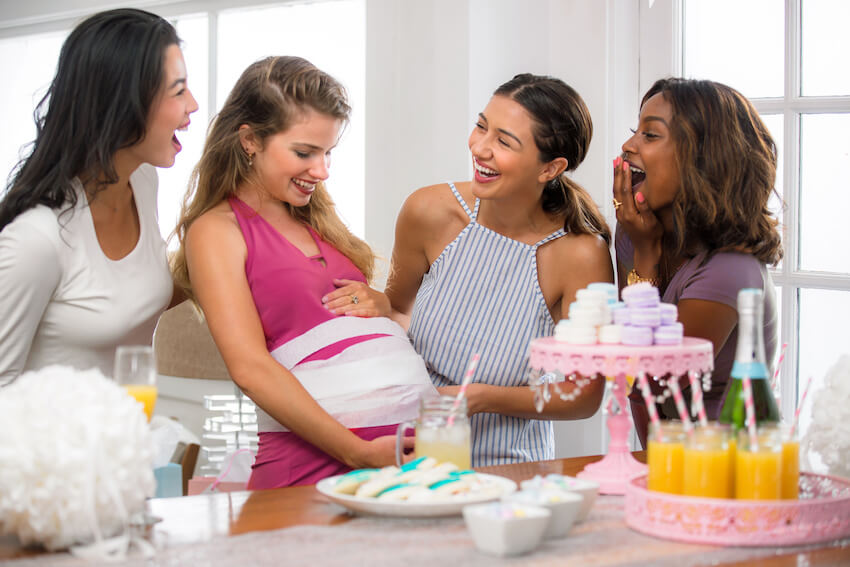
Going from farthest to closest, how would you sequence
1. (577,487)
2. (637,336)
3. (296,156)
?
(296,156) → (637,336) → (577,487)

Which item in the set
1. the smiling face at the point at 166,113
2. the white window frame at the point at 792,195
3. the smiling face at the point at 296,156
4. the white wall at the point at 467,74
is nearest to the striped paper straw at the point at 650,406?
the smiling face at the point at 296,156

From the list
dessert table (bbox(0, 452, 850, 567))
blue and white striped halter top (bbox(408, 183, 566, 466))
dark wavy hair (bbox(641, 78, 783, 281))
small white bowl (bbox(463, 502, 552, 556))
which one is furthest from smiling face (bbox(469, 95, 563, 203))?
small white bowl (bbox(463, 502, 552, 556))

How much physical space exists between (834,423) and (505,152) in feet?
2.91

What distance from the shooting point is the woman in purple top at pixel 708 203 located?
175 centimetres

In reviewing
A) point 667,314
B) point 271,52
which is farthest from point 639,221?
point 271,52

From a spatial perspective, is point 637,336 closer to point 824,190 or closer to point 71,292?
point 71,292

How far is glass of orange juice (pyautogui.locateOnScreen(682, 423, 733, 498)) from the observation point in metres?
1.21

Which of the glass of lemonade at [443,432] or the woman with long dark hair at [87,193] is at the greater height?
the woman with long dark hair at [87,193]

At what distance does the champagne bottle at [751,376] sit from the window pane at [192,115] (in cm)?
272

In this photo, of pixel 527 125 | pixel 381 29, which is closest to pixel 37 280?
pixel 527 125

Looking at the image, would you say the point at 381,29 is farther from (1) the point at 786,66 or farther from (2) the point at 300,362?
(2) the point at 300,362

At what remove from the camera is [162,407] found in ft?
11.9

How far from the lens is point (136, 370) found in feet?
4.08

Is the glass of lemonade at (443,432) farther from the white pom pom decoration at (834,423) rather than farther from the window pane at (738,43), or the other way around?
the window pane at (738,43)
